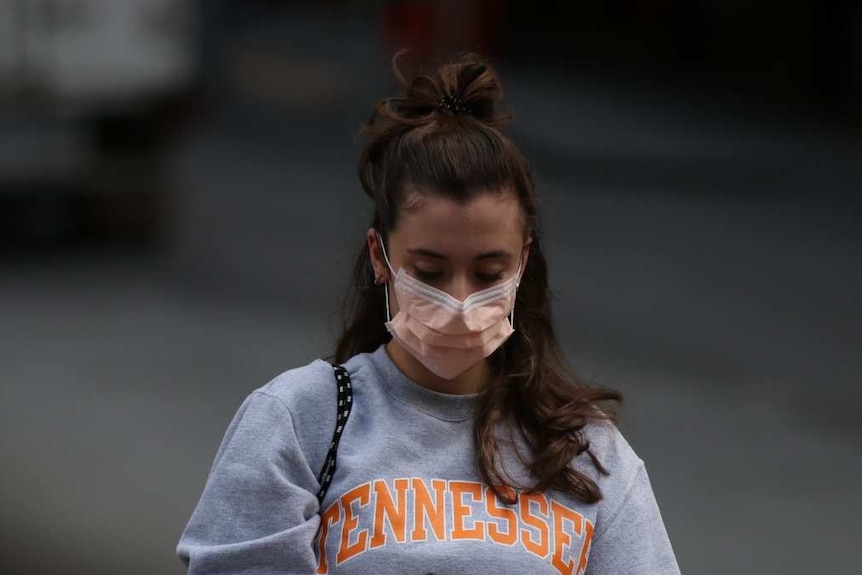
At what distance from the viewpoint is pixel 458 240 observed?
2.26m

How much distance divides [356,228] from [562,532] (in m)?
2.52

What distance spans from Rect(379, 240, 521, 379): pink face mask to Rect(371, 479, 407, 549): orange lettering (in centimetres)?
22

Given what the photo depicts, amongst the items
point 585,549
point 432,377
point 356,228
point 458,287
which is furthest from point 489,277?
point 356,228

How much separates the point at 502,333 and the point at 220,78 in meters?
3.17

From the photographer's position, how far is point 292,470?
221 centimetres

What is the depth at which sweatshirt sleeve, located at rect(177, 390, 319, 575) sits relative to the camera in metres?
2.18

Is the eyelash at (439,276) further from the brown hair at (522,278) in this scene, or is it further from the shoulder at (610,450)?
the shoulder at (610,450)

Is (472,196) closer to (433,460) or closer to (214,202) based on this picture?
(433,460)

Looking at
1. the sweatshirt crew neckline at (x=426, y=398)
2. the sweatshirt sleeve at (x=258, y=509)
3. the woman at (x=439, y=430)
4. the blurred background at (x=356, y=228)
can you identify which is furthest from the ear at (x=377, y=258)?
the blurred background at (x=356, y=228)

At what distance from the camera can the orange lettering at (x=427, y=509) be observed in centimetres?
220

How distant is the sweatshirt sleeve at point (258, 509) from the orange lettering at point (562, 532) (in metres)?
0.32

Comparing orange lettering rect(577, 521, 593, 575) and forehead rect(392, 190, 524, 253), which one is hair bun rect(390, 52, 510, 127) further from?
orange lettering rect(577, 521, 593, 575)

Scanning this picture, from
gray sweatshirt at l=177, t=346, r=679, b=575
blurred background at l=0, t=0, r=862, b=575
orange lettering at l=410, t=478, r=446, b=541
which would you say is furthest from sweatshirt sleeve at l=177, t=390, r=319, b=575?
blurred background at l=0, t=0, r=862, b=575

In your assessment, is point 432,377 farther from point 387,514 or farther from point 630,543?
point 630,543
